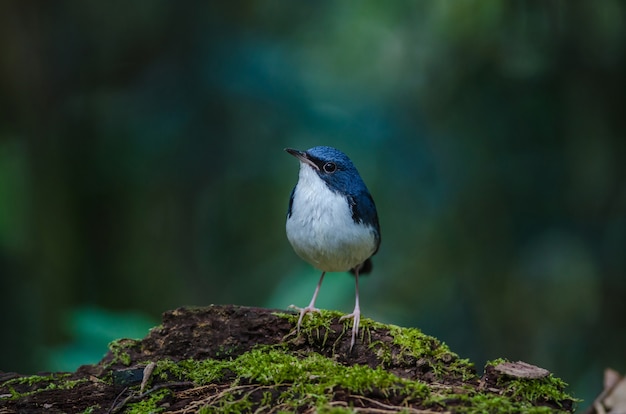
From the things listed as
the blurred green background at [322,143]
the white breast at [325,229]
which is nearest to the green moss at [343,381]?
the white breast at [325,229]

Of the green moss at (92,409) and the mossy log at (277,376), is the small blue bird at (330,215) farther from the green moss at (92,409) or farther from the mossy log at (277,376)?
the green moss at (92,409)

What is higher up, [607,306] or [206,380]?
[607,306]

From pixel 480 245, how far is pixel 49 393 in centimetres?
435

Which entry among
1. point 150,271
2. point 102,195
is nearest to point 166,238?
point 150,271

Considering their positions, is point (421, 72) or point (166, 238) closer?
point (421, 72)

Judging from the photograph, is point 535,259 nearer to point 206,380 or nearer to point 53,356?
point 206,380

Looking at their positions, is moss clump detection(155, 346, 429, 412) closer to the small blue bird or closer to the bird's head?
the small blue bird

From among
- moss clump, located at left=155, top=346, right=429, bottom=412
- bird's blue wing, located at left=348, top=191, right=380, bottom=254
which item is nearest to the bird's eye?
bird's blue wing, located at left=348, top=191, right=380, bottom=254

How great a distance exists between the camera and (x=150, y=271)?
7559 millimetres

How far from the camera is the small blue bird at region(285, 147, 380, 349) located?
4316 mm

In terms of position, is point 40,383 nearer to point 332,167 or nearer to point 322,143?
point 332,167

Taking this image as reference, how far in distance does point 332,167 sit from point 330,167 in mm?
15

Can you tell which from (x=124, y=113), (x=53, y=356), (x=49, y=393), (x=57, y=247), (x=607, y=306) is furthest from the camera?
(x=124, y=113)

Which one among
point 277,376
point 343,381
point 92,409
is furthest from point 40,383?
point 343,381
